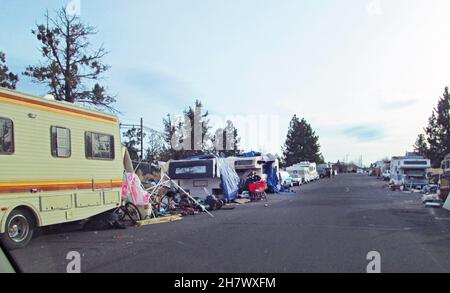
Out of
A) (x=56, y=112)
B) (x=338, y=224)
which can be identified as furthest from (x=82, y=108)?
(x=338, y=224)

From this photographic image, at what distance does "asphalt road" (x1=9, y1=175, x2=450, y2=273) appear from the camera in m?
7.41

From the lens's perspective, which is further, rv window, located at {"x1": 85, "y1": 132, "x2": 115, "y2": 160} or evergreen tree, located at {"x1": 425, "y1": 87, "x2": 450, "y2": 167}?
evergreen tree, located at {"x1": 425, "y1": 87, "x2": 450, "y2": 167}

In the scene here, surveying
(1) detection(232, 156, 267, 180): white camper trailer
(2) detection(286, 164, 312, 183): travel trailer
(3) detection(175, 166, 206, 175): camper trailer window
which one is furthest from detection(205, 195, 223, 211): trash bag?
(2) detection(286, 164, 312, 183): travel trailer

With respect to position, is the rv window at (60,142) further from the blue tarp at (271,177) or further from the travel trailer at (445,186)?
the blue tarp at (271,177)

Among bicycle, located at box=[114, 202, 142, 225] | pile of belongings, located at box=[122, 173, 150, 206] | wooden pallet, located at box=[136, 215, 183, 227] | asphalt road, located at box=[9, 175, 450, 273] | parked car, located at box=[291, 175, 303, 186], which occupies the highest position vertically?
pile of belongings, located at box=[122, 173, 150, 206]

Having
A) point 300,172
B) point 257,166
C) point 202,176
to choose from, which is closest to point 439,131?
point 300,172

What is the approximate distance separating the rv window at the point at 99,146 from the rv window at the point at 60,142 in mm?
808

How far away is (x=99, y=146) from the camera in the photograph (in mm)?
12641

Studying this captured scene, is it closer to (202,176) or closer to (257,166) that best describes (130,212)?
(202,176)

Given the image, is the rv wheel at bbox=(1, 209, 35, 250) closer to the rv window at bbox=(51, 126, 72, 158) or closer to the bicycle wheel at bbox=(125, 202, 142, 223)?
the rv window at bbox=(51, 126, 72, 158)

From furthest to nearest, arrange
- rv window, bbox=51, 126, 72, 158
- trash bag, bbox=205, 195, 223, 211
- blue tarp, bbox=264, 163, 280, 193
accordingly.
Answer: blue tarp, bbox=264, 163, 280, 193 < trash bag, bbox=205, 195, 223, 211 < rv window, bbox=51, 126, 72, 158

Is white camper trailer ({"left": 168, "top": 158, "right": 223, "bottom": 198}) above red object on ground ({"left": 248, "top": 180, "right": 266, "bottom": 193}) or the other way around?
above

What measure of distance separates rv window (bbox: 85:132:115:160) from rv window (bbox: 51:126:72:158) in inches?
31.8
